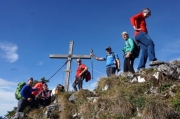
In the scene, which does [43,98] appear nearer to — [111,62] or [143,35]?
[111,62]

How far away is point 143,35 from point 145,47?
0.45 metres

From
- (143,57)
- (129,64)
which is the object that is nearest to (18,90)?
(129,64)

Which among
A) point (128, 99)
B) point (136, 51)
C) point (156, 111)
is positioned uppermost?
point (136, 51)

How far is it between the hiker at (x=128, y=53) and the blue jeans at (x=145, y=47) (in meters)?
0.30

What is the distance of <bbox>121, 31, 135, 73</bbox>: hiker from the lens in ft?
27.3

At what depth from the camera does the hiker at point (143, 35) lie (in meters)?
8.07

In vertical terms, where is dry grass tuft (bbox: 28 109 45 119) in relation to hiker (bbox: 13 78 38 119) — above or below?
below

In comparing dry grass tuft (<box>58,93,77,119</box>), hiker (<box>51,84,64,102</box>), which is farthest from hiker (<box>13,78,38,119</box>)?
dry grass tuft (<box>58,93,77,119</box>)

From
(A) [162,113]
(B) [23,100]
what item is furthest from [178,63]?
(B) [23,100]

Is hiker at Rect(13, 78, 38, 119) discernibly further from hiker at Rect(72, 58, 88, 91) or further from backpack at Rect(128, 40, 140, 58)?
backpack at Rect(128, 40, 140, 58)

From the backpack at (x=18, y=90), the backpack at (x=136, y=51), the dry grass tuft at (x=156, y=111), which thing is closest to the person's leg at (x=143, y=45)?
the backpack at (x=136, y=51)

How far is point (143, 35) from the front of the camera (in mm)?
8242

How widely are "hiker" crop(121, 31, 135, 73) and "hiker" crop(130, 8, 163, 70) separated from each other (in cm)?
30

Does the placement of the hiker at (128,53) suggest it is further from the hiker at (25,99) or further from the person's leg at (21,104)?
the person's leg at (21,104)
